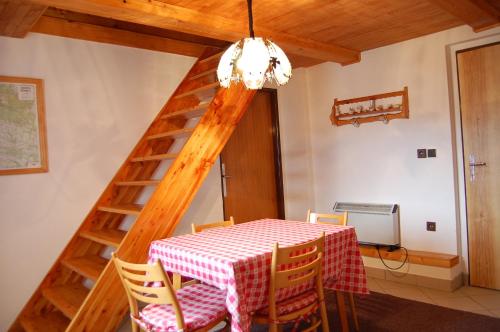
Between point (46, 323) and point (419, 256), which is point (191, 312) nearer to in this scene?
point (46, 323)

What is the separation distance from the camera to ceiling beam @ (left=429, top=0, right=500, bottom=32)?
2762 mm

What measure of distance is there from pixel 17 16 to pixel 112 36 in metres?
0.91

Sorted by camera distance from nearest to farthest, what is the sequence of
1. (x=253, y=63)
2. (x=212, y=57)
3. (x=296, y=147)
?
(x=253, y=63)
(x=212, y=57)
(x=296, y=147)

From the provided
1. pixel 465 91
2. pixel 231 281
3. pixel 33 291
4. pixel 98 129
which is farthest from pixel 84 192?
pixel 465 91

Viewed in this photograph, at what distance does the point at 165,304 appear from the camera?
1939mm

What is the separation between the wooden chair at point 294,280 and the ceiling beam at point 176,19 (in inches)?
65.5

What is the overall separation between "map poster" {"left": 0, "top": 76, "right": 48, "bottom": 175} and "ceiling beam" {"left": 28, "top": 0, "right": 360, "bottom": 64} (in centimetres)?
92

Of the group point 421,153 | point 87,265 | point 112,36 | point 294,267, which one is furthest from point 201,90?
point 421,153

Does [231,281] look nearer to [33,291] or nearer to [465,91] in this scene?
[33,291]

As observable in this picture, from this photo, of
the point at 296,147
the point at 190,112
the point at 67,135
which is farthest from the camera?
the point at 296,147

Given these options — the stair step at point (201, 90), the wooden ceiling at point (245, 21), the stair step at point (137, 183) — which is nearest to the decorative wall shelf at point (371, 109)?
the wooden ceiling at point (245, 21)

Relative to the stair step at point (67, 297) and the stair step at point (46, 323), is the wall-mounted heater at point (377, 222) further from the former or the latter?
the stair step at point (46, 323)

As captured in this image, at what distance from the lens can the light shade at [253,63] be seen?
6.95ft

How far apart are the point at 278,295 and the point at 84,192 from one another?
192 cm
